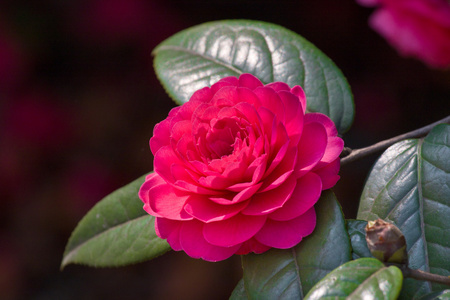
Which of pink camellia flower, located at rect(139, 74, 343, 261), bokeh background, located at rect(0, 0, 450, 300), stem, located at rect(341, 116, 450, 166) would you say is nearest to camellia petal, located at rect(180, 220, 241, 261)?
pink camellia flower, located at rect(139, 74, 343, 261)

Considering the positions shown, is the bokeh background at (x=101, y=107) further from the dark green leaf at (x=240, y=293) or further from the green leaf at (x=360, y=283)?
the green leaf at (x=360, y=283)

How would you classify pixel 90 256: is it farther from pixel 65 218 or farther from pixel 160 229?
pixel 65 218

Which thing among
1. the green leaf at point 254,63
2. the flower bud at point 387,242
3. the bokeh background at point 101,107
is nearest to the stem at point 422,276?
the flower bud at point 387,242

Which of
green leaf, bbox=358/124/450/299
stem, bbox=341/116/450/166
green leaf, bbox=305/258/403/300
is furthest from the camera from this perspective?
stem, bbox=341/116/450/166

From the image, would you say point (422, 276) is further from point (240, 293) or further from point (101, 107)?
point (101, 107)

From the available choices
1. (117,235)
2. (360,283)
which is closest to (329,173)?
(360,283)

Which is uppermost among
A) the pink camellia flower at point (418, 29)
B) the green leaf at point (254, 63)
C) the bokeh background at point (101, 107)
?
the pink camellia flower at point (418, 29)

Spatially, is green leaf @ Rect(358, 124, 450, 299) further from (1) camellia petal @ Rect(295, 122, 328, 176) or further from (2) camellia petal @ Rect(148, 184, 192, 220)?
(2) camellia petal @ Rect(148, 184, 192, 220)
